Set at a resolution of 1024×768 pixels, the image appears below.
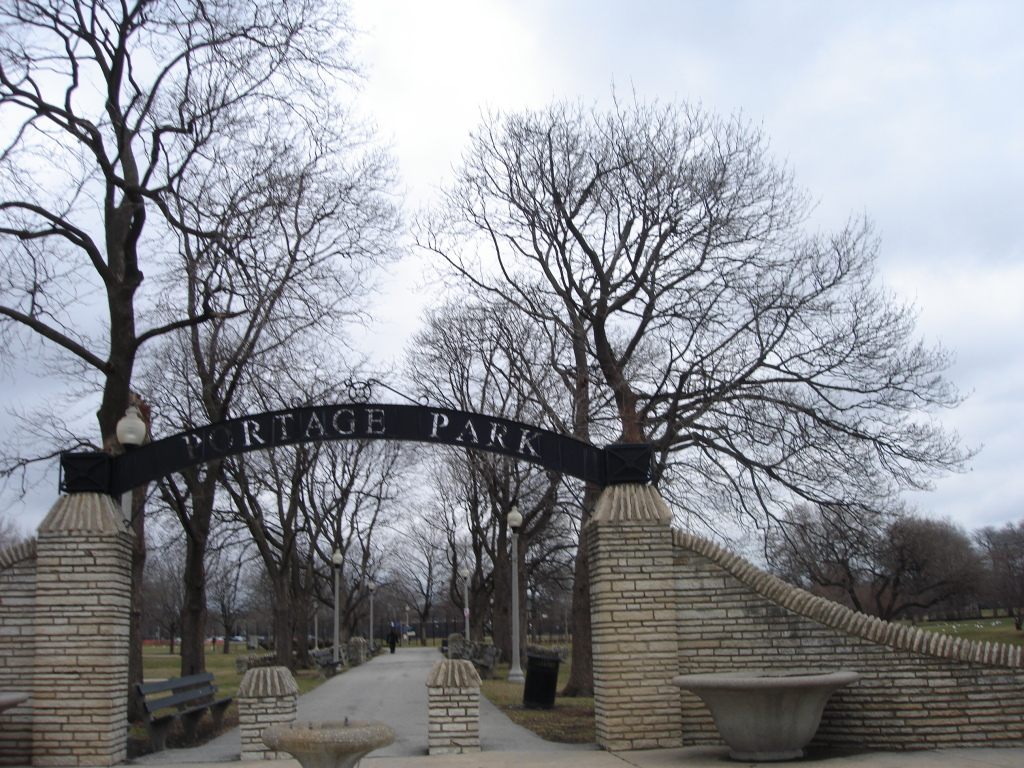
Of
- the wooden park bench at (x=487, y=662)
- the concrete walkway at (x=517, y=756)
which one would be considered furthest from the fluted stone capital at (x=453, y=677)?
the wooden park bench at (x=487, y=662)

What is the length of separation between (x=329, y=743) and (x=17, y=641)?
528 cm

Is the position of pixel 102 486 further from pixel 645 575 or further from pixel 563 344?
pixel 563 344

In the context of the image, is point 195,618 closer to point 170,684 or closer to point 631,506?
point 170,684

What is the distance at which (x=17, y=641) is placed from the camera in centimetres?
1060

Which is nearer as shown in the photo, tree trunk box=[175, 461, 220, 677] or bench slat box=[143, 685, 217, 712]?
bench slat box=[143, 685, 217, 712]

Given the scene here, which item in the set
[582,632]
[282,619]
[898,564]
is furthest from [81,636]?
[898,564]

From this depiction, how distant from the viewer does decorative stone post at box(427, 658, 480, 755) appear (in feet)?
38.2

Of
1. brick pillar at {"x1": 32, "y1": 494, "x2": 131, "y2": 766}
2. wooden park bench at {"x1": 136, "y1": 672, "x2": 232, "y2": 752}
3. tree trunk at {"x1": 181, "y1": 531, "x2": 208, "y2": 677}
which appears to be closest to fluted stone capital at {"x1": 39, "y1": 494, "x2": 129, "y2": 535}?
brick pillar at {"x1": 32, "y1": 494, "x2": 131, "y2": 766}

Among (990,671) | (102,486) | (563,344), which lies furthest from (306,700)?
(990,671)

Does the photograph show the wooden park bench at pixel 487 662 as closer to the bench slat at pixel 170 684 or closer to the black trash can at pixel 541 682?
the black trash can at pixel 541 682

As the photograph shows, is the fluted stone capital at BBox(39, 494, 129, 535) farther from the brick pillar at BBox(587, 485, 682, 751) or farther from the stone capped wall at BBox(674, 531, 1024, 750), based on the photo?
the stone capped wall at BBox(674, 531, 1024, 750)

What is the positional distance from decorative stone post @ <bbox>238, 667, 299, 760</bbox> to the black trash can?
7.06 m

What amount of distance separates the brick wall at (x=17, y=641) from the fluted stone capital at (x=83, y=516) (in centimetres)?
41

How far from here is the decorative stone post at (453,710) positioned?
11656 mm
